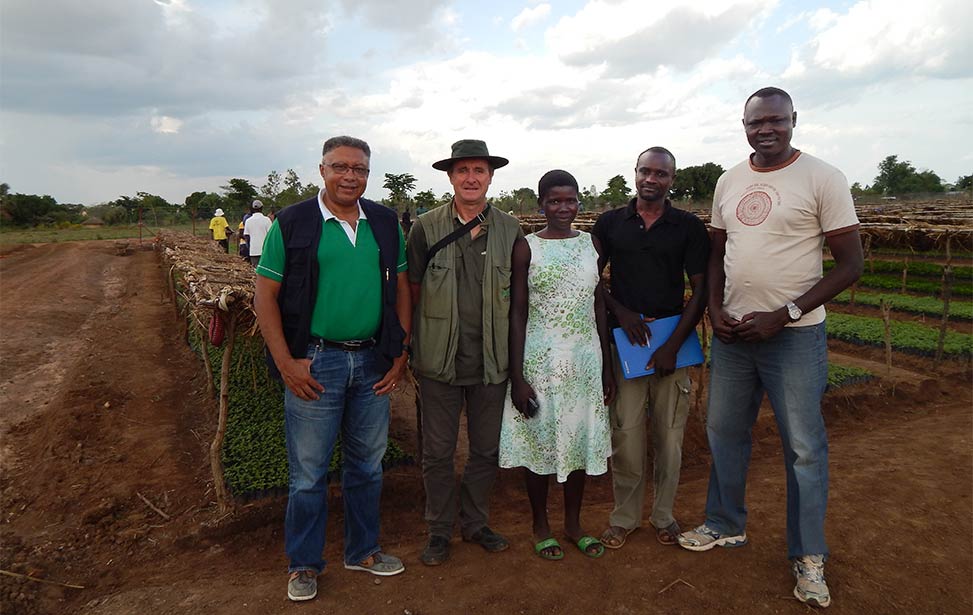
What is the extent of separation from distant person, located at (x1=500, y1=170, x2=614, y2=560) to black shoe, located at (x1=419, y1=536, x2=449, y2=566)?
631 millimetres

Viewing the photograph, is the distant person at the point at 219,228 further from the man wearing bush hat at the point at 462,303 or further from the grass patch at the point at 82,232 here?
the man wearing bush hat at the point at 462,303

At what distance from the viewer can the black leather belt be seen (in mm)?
2652

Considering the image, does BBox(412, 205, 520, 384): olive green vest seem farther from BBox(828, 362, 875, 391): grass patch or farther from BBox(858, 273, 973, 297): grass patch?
BBox(858, 273, 973, 297): grass patch

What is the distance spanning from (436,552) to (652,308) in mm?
1807

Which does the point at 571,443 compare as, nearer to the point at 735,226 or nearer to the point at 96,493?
the point at 735,226

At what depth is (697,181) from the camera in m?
45.9

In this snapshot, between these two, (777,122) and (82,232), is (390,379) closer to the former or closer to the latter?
(777,122)

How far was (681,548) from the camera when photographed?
123 inches

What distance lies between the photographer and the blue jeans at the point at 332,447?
8.80ft

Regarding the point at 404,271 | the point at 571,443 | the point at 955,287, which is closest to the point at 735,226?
the point at 571,443

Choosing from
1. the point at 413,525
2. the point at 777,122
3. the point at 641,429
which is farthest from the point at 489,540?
the point at 777,122

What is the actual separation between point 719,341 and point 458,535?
208cm

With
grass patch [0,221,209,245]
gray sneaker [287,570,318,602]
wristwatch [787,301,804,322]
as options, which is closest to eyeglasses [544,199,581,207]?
wristwatch [787,301,804,322]

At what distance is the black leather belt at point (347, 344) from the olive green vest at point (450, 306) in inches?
10.7
